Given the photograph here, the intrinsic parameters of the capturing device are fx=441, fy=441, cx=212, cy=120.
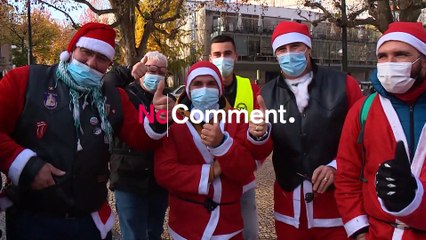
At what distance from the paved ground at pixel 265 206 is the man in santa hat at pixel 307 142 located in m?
2.15

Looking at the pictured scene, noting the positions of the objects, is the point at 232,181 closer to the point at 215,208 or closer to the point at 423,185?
the point at 215,208

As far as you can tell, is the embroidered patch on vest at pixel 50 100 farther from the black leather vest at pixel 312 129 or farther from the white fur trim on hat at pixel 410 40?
the white fur trim on hat at pixel 410 40

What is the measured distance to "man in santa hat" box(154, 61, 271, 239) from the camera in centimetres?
286

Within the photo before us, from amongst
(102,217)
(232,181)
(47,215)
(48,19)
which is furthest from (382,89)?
(48,19)

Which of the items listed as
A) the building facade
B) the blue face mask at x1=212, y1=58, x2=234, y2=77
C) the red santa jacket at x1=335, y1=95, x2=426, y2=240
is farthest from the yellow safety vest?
the building facade

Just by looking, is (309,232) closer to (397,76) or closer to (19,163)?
(397,76)

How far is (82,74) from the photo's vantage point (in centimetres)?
272

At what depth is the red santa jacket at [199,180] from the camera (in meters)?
2.85

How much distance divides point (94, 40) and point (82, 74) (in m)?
0.24

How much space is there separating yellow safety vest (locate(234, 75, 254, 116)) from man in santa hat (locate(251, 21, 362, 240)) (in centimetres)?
64

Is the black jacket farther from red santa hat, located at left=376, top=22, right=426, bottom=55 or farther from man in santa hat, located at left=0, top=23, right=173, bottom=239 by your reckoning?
red santa hat, located at left=376, top=22, right=426, bottom=55

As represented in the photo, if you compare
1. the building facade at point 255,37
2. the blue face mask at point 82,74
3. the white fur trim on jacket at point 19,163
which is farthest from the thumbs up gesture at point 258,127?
the building facade at point 255,37

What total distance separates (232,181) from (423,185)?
1.21 meters

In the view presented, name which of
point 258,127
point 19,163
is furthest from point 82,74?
point 258,127
